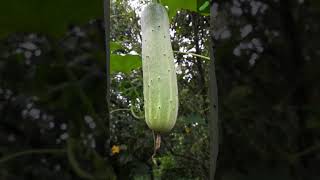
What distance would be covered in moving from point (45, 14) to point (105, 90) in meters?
0.09

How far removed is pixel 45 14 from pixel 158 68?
1.66 feet

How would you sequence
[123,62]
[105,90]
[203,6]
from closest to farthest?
[105,90], [203,6], [123,62]

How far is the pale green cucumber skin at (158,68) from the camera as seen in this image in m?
0.93

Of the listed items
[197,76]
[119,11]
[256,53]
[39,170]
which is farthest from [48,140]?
[119,11]

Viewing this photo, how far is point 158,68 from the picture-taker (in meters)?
0.94

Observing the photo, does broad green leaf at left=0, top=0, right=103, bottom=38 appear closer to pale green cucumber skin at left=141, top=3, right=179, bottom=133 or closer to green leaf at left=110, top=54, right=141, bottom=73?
pale green cucumber skin at left=141, top=3, right=179, bottom=133


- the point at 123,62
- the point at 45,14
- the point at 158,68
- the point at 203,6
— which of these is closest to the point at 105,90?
the point at 45,14

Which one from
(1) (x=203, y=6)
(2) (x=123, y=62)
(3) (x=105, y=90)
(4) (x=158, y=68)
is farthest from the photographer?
(2) (x=123, y=62)

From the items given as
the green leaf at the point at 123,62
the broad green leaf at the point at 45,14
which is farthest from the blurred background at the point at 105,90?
the green leaf at the point at 123,62

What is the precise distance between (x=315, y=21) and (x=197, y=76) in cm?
302

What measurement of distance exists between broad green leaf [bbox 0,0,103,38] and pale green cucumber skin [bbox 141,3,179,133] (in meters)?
0.48

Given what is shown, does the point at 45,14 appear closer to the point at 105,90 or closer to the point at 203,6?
the point at 105,90

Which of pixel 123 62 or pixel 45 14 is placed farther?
pixel 123 62

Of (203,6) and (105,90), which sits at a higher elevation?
(203,6)
